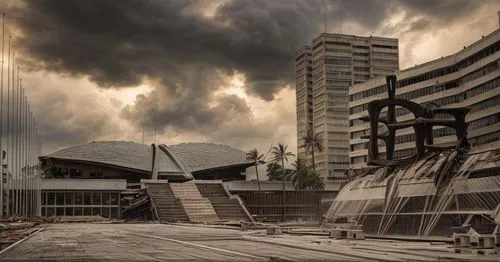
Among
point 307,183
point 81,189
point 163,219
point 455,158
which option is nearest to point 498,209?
point 455,158

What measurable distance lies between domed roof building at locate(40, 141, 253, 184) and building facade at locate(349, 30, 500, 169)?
33.0m

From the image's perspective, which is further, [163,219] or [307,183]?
[307,183]

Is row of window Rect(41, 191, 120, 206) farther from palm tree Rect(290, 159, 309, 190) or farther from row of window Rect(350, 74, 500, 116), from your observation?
row of window Rect(350, 74, 500, 116)

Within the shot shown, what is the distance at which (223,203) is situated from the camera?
96500mm

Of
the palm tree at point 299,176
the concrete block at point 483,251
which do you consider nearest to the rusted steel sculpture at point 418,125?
the concrete block at point 483,251

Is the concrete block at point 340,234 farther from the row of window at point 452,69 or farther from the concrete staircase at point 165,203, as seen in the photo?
the row of window at point 452,69

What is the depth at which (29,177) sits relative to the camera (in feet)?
322

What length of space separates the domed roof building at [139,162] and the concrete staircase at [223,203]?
37486 millimetres

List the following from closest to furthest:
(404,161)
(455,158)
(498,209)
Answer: (498,209) → (455,158) → (404,161)

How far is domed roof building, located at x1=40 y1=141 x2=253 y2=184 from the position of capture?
14050 centimetres

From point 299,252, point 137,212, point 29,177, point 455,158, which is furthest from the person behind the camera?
point 137,212

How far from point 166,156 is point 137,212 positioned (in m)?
46.3

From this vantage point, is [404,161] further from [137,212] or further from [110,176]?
[110,176]

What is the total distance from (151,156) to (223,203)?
56.9m
